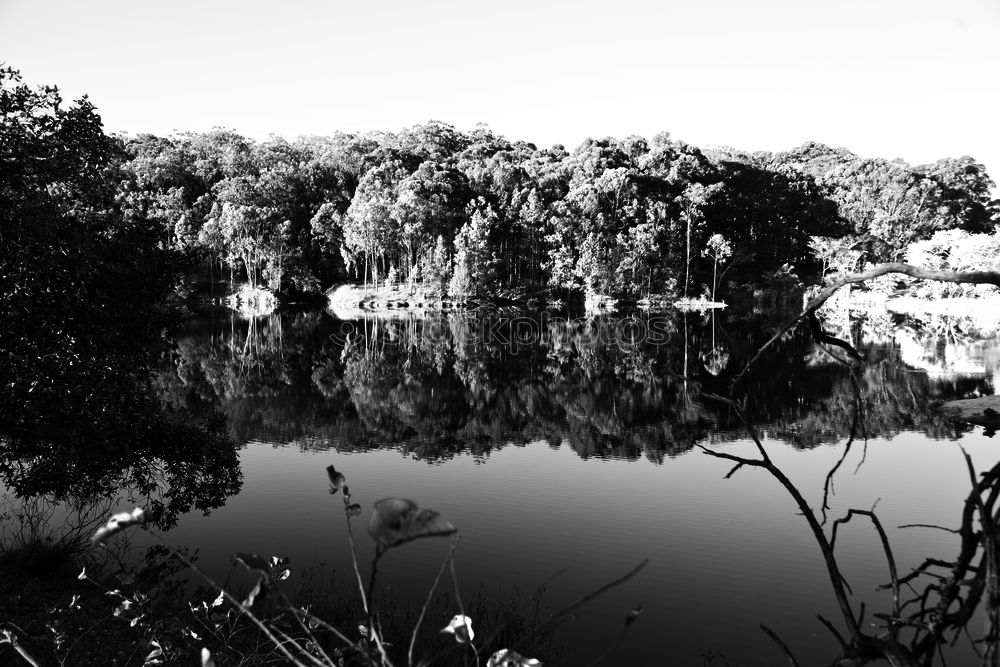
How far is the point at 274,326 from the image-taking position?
51.4m

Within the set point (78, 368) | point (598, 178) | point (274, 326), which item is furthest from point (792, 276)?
point (78, 368)

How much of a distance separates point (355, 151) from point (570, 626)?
7739cm

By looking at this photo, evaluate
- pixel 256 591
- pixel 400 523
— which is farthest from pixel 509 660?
pixel 400 523

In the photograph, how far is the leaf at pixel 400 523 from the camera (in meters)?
1.00

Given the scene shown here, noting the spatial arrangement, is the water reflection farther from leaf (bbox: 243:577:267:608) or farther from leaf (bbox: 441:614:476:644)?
leaf (bbox: 243:577:267:608)

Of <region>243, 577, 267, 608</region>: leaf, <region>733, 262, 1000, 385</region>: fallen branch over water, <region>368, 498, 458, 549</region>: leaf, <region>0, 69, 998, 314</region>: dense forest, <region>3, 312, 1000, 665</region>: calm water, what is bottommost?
<region>3, 312, 1000, 665</region>: calm water

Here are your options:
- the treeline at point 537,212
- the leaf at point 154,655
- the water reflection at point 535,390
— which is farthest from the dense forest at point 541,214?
the leaf at point 154,655

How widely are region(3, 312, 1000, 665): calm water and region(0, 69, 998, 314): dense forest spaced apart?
3037cm

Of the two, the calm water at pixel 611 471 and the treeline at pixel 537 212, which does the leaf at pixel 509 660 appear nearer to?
the calm water at pixel 611 471

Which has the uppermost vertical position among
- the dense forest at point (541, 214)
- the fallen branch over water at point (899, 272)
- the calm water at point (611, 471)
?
the dense forest at point (541, 214)

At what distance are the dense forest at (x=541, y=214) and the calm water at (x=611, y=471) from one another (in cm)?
3037

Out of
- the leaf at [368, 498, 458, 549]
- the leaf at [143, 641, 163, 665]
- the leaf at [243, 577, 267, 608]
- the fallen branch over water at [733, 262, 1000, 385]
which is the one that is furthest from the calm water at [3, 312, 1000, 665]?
the leaf at [143, 641, 163, 665]

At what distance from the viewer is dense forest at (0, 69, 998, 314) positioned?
6456cm

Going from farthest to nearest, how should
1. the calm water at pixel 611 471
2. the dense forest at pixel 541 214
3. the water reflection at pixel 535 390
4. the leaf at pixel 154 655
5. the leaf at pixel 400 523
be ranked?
the dense forest at pixel 541 214 < the water reflection at pixel 535 390 < the calm water at pixel 611 471 < the leaf at pixel 154 655 < the leaf at pixel 400 523
